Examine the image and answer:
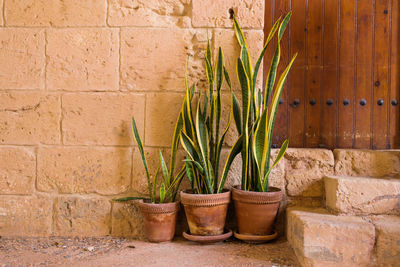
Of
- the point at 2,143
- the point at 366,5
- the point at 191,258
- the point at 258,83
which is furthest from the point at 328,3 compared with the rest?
the point at 2,143

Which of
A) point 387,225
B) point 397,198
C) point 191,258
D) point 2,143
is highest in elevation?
point 2,143

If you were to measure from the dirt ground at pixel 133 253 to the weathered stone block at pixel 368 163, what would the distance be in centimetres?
66

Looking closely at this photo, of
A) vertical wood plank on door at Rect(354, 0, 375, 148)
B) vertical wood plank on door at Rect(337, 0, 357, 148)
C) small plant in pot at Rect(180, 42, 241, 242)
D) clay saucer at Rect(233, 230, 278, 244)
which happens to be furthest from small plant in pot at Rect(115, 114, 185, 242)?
vertical wood plank on door at Rect(354, 0, 375, 148)

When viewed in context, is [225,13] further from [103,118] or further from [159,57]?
[103,118]

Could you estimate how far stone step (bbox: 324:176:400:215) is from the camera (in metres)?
1.95

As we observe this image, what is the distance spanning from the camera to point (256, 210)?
2.05 meters

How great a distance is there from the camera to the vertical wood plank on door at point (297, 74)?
8.28 ft

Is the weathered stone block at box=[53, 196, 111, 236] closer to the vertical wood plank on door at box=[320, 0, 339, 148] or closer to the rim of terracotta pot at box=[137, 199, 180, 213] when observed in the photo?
the rim of terracotta pot at box=[137, 199, 180, 213]

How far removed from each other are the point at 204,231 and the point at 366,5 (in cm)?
206

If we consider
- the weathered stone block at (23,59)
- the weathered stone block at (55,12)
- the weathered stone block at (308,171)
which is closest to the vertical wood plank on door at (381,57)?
the weathered stone block at (308,171)

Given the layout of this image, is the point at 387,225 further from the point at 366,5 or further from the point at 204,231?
the point at 366,5

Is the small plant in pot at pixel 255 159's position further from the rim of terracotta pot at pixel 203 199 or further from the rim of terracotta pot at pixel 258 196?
the rim of terracotta pot at pixel 203 199

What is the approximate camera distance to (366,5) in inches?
98.9

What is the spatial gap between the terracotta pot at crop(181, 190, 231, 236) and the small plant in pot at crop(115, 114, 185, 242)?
135 mm
